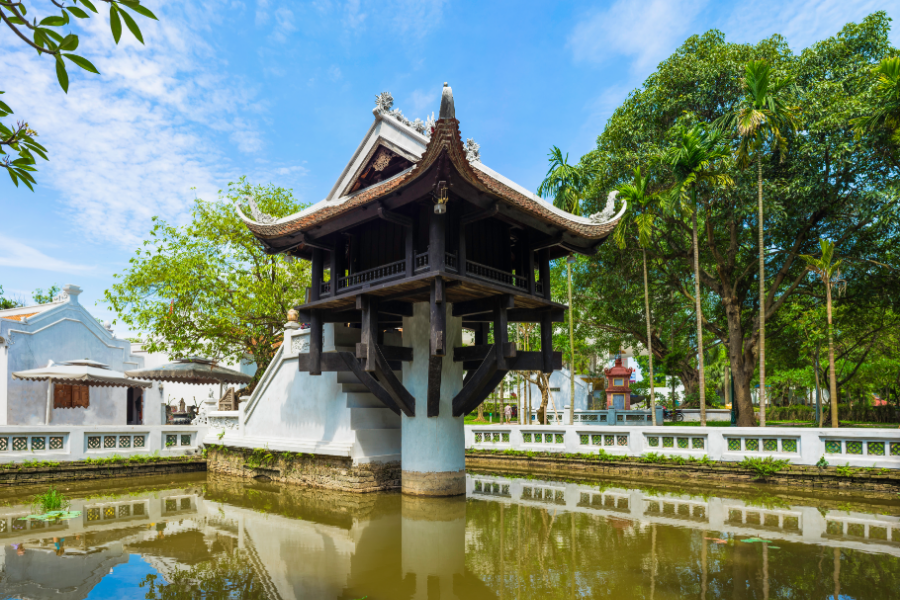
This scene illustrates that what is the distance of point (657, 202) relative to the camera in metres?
19.6

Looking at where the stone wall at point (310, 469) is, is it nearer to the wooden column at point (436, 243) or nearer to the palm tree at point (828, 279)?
the wooden column at point (436, 243)

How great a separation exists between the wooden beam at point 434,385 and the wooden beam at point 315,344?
2.53 metres

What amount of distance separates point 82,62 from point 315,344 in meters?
10.0

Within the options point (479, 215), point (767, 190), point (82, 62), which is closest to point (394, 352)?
point (479, 215)

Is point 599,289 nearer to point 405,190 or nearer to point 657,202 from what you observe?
point 657,202

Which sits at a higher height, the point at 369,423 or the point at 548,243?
the point at 548,243

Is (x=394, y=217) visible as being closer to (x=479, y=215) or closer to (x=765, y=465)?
(x=479, y=215)

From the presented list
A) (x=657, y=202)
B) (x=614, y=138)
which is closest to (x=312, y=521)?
(x=657, y=202)

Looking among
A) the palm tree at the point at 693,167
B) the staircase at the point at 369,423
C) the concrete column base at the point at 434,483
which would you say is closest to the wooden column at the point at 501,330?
the concrete column base at the point at 434,483

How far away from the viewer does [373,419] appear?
12.1 meters

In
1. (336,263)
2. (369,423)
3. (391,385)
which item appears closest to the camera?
(391,385)

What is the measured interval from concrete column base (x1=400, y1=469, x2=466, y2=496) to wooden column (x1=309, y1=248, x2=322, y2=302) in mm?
4161

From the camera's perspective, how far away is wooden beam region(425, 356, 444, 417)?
10516 mm

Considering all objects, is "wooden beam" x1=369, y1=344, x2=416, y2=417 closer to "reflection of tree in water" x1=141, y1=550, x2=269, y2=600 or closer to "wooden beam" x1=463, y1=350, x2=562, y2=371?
"wooden beam" x1=463, y1=350, x2=562, y2=371
